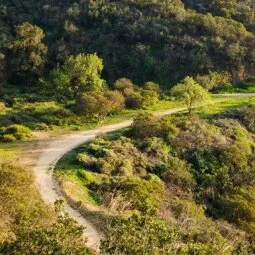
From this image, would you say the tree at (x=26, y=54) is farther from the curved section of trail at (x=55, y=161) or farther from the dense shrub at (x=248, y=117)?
the dense shrub at (x=248, y=117)

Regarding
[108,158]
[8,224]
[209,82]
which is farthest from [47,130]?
[209,82]

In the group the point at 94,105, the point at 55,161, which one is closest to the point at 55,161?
the point at 55,161

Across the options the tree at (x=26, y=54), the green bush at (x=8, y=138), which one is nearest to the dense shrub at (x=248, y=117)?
the green bush at (x=8, y=138)

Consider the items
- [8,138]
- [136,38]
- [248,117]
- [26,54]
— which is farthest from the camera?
[136,38]

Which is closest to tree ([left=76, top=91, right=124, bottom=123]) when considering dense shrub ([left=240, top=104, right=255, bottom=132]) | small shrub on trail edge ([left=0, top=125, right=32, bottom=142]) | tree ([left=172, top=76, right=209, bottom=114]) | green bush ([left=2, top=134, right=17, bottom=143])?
small shrub on trail edge ([left=0, top=125, right=32, bottom=142])

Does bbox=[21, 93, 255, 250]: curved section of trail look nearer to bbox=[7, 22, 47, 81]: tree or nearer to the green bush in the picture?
the green bush

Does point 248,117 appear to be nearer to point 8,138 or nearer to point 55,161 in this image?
point 55,161
